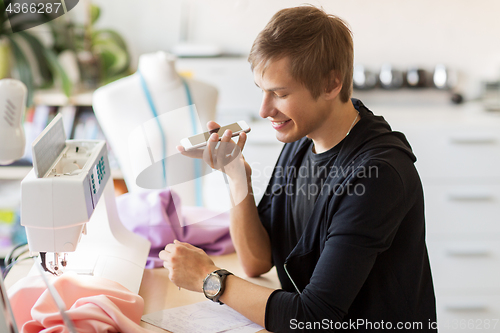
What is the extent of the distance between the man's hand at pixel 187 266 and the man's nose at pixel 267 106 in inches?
14.7

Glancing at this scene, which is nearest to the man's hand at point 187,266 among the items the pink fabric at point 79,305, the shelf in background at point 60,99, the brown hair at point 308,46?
the pink fabric at point 79,305

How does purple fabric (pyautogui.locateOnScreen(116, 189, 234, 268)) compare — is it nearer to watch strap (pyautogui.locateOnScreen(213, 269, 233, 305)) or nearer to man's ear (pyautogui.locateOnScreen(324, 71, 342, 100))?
watch strap (pyautogui.locateOnScreen(213, 269, 233, 305))

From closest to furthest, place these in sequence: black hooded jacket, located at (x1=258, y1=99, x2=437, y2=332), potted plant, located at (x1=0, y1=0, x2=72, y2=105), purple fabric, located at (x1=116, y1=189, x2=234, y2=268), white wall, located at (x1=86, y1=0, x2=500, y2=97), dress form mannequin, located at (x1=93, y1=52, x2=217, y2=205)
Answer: black hooded jacket, located at (x1=258, y1=99, x2=437, y2=332) → purple fabric, located at (x1=116, y1=189, x2=234, y2=268) → dress form mannequin, located at (x1=93, y1=52, x2=217, y2=205) → potted plant, located at (x1=0, y1=0, x2=72, y2=105) → white wall, located at (x1=86, y1=0, x2=500, y2=97)

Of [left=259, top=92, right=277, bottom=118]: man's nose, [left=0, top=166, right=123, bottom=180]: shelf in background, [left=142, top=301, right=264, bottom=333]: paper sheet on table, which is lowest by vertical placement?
[left=0, top=166, right=123, bottom=180]: shelf in background

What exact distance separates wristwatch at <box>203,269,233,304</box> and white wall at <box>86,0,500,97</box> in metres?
2.20

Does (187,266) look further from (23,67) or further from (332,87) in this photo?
(23,67)

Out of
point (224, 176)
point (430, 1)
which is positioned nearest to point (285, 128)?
point (224, 176)

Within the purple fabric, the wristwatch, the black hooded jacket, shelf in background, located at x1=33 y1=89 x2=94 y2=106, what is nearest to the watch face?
the wristwatch

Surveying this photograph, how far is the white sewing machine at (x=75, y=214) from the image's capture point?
3.04 feet

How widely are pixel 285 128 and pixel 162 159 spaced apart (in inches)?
13.8

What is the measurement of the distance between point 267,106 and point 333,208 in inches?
11.5

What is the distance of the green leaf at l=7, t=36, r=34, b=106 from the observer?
2459 millimetres

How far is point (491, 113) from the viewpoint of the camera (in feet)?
8.84

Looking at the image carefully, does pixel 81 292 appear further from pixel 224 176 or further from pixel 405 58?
pixel 405 58
